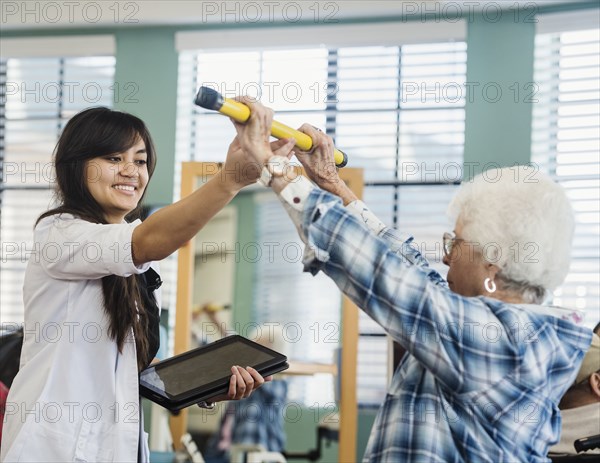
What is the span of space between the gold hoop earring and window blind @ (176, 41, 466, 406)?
9.46ft

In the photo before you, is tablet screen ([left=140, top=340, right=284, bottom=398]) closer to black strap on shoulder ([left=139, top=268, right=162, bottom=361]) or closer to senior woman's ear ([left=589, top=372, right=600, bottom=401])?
black strap on shoulder ([left=139, top=268, right=162, bottom=361])

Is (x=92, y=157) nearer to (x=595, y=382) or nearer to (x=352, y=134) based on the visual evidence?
(x=595, y=382)

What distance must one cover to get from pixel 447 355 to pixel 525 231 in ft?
0.94

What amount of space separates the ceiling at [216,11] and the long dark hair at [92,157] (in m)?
3.20

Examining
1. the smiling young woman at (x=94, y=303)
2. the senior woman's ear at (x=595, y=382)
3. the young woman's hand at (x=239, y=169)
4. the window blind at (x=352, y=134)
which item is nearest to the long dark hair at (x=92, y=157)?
the smiling young woman at (x=94, y=303)

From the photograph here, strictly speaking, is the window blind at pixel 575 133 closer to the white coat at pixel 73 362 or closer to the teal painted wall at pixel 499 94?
the teal painted wall at pixel 499 94

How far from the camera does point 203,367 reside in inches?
74.8

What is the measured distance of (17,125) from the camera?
539 centimetres

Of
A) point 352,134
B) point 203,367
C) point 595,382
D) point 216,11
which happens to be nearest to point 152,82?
point 216,11

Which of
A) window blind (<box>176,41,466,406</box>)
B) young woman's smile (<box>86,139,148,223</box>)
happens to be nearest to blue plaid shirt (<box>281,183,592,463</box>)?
young woman's smile (<box>86,139,148,223</box>)

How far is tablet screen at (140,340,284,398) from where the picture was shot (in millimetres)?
1821

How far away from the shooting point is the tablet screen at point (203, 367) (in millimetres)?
1821

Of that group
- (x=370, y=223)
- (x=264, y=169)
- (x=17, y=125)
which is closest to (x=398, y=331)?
(x=264, y=169)

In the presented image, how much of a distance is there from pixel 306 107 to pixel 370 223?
3.26m
